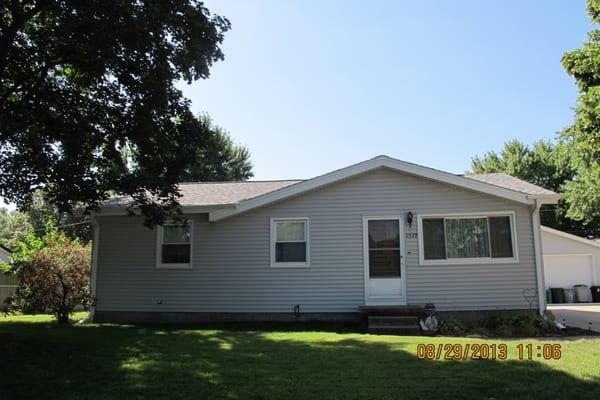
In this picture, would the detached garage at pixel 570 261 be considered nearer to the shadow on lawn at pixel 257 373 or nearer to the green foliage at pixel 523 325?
the green foliage at pixel 523 325

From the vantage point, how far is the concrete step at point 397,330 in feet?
33.7

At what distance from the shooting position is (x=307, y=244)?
12117mm

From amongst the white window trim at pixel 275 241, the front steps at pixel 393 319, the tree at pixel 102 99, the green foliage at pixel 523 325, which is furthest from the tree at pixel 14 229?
the green foliage at pixel 523 325

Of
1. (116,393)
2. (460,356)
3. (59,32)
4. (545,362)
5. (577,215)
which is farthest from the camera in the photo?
(577,215)

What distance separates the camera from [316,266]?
12.0 metres

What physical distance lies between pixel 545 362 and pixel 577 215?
1136 inches

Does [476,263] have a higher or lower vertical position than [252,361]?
higher

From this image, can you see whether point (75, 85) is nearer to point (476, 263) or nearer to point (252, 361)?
point (252, 361)

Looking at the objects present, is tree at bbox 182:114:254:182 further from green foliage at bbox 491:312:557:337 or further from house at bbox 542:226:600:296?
green foliage at bbox 491:312:557:337

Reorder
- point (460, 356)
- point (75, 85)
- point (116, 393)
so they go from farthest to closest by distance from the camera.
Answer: point (75, 85), point (460, 356), point (116, 393)

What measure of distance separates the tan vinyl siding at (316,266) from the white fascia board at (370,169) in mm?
281

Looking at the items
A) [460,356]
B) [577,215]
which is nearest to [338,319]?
[460,356]

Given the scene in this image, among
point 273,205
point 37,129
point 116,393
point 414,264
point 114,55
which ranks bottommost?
point 116,393

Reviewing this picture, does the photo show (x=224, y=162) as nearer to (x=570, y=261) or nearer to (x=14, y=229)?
(x=570, y=261)
